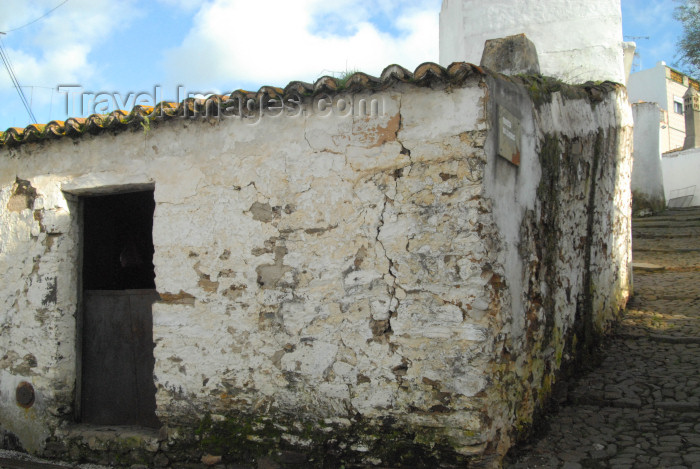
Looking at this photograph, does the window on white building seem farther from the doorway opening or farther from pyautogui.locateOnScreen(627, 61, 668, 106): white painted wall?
the doorway opening

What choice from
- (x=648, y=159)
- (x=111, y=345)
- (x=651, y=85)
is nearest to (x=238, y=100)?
(x=111, y=345)

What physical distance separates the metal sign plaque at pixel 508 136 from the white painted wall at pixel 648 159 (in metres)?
12.7

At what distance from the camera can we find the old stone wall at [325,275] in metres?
3.46

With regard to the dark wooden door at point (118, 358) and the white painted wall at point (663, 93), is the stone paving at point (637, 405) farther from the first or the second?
the white painted wall at point (663, 93)

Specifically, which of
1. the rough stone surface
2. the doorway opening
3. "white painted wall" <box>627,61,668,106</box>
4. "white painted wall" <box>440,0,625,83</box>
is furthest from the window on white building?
the doorway opening

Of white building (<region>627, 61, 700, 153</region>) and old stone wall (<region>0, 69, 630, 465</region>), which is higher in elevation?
white building (<region>627, 61, 700, 153</region>)

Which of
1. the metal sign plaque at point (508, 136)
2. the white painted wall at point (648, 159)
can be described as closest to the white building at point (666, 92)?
the white painted wall at point (648, 159)

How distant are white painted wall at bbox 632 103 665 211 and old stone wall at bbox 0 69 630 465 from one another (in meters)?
11.4

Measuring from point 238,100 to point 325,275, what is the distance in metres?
1.45

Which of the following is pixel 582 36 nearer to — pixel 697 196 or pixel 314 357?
pixel 314 357

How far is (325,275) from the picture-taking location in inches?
148

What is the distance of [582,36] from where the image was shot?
796 cm

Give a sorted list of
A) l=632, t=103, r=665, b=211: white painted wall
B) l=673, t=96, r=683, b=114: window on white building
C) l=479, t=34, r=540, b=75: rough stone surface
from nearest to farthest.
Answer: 1. l=479, t=34, r=540, b=75: rough stone surface
2. l=632, t=103, r=665, b=211: white painted wall
3. l=673, t=96, r=683, b=114: window on white building

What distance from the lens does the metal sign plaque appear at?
361cm
